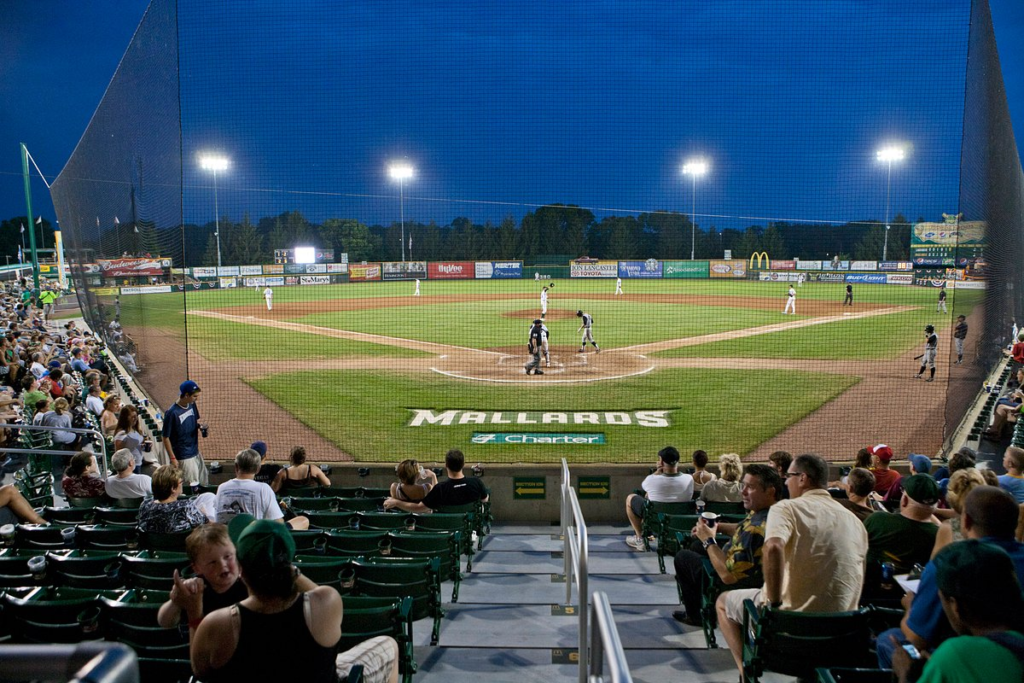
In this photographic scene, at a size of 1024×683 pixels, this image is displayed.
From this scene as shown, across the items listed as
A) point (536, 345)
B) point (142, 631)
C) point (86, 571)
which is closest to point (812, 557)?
point (142, 631)

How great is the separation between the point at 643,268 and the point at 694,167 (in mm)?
22725

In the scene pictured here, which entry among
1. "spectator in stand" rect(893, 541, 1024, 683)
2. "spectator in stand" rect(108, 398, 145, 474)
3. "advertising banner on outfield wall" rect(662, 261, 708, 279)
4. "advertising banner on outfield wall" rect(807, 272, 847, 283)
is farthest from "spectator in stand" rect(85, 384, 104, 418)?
"advertising banner on outfield wall" rect(807, 272, 847, 283)

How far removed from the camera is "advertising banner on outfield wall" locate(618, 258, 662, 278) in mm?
45062

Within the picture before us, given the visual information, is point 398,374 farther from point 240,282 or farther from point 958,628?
point 240,282

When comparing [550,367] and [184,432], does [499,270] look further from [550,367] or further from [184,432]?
[184,432]

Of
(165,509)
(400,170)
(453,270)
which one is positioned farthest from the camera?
(453,270)

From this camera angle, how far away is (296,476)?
22.6ft

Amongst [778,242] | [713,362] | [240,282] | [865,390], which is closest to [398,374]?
[713,362]

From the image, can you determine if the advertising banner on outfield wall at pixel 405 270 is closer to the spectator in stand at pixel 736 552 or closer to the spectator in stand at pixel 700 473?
the spectator in stand at pixel 700 473

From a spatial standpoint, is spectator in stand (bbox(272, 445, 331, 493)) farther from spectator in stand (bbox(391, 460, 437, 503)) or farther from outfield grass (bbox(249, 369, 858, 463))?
outfield grass (bbox(249, 369, 858, 463))

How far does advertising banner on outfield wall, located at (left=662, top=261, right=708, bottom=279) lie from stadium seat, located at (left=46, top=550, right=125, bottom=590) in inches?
1695

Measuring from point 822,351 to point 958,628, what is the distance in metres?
19.6

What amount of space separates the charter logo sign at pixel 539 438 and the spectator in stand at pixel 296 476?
415cm

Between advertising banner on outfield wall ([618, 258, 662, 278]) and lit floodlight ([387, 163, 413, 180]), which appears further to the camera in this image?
advertising banner on outfield wall ([618, 258, 662, 278])
